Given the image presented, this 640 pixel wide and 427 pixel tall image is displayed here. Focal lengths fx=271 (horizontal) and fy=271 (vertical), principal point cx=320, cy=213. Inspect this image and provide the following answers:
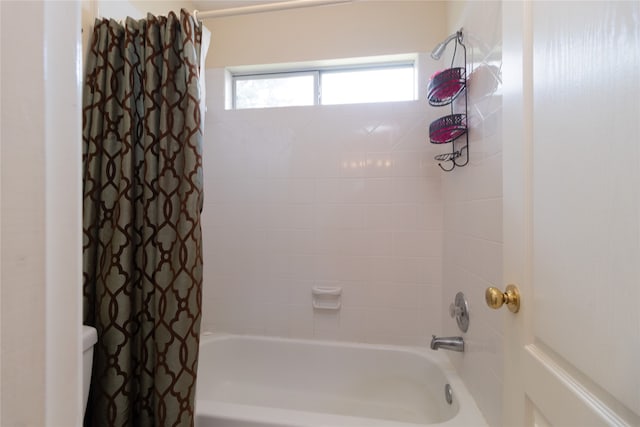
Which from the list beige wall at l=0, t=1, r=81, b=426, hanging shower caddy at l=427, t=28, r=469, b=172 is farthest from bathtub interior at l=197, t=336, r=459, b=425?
beige wall at l=0, t=1, r=81, b=426

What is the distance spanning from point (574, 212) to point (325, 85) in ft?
5.37

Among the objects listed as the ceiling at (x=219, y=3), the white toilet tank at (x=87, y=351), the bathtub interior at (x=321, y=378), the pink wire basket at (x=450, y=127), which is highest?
the ceiling at (x=219, y=3)

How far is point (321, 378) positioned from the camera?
1566 millimetres

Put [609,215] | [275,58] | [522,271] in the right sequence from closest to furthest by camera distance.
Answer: [609,215] < [522,271] < [275,58]

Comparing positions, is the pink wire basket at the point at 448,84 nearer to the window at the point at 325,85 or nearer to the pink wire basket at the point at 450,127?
the pink wire basket at the point at 450,127

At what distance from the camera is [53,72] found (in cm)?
25

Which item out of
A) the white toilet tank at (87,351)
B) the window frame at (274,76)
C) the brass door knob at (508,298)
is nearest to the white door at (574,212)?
the brass door knob at (508,298)

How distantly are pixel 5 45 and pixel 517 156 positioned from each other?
769 mm

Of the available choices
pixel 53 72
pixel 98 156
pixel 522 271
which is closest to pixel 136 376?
pixel 98 156

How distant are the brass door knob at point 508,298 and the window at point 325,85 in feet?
4.47

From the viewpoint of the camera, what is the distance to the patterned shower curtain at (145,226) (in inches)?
31.6

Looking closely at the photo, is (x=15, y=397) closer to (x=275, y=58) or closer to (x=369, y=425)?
(x=369, y=425)

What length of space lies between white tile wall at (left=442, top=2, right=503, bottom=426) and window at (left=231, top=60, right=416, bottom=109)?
46 centimetres

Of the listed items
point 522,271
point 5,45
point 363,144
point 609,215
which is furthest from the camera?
point 363,144
